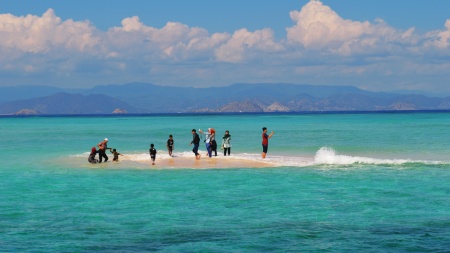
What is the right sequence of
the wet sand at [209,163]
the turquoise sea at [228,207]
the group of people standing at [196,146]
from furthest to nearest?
the group of people standing at [196,146]
the wet sand at [209,163]
the turquoise sea at [228,207]

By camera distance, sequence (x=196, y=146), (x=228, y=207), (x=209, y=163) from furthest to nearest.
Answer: (x=196, y=146) < (x=209, y=163) < (x=228, y=207)

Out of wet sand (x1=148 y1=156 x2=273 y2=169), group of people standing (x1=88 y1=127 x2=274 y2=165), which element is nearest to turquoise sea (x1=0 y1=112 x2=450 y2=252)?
wet sand (x1=148 y1=156 x2=273 y2=169)

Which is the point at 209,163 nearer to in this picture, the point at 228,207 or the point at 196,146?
the point at 196,146

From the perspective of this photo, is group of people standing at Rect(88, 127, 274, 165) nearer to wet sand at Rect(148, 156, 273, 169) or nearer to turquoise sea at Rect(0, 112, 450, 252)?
wet sand at Rect(148, 156, 273, 169)

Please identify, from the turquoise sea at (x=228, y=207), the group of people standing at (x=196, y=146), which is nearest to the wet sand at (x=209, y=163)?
the turquoise sea at (x=228, y=207)

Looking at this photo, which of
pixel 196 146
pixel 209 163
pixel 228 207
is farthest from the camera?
pixel 196 146

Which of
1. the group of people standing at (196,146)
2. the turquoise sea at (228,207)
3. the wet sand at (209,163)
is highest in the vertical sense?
the group of people standing at (196,146)

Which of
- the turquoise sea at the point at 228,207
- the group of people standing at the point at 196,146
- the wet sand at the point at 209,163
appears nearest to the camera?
the turquoise sea at the point at 228,207

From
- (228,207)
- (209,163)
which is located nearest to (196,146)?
(209,163)

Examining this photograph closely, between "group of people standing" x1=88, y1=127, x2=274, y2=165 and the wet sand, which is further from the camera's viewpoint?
"group of people standing" x1=88, y1=127, x2=274, y2=165

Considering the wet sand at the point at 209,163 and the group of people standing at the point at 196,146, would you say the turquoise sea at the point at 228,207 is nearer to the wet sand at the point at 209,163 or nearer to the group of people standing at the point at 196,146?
the wet sand at the point at 209,163

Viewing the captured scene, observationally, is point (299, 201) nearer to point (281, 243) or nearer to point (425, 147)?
point (281, 243)

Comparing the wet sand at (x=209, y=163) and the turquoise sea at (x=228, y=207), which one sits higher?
the wet sand at (x=209, y=163)

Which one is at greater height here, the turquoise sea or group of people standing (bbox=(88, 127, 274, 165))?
group of people standing (bbox=(88, 127, 274, 165))
